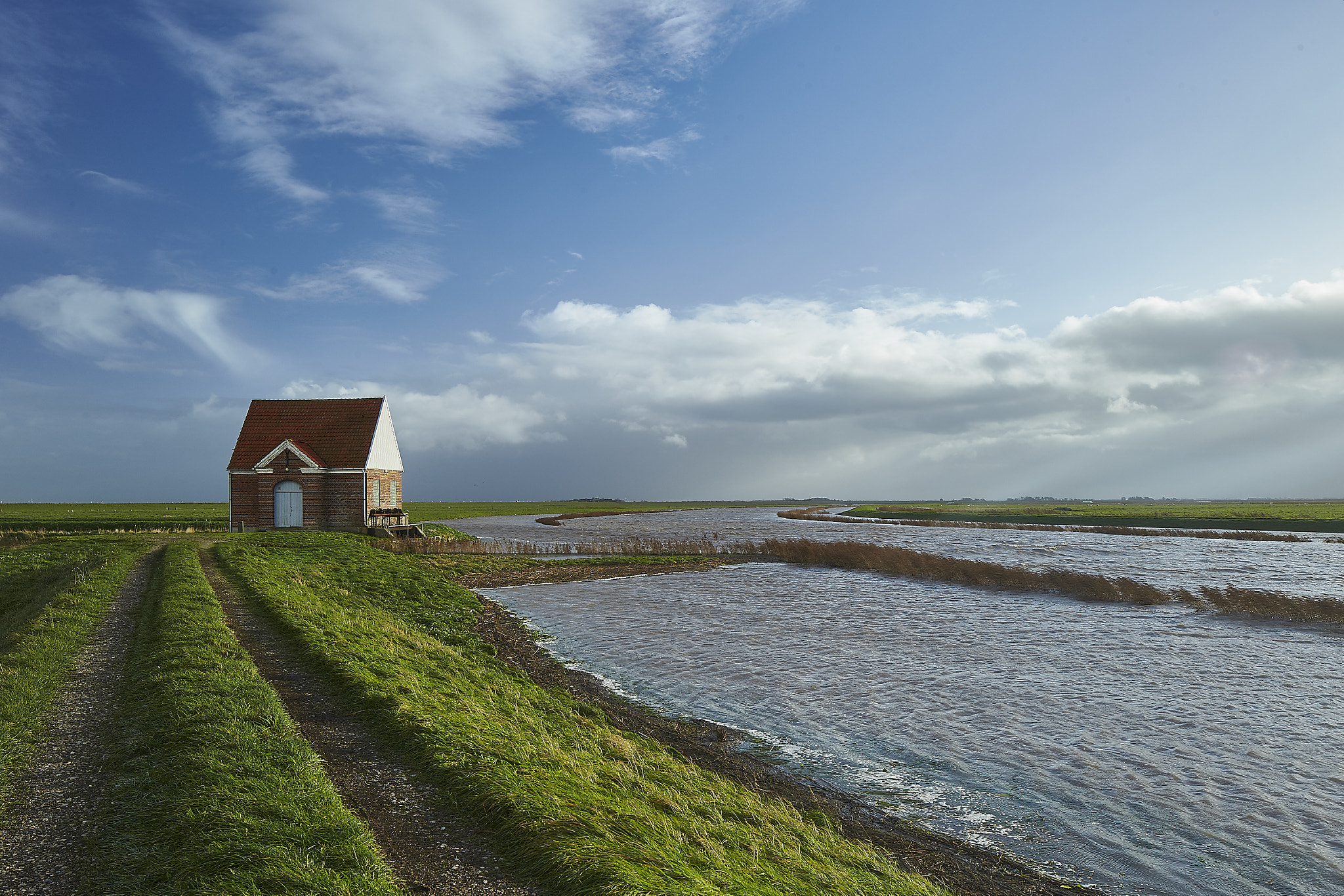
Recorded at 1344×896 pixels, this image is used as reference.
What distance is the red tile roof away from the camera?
46.9 metres

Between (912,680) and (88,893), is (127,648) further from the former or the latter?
Result: (912,680)

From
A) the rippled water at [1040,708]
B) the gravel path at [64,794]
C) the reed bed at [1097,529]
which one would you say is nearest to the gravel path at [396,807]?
the gravel path at [64,794]

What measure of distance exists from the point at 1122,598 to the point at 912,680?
752 inches

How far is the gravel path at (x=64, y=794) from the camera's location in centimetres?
577

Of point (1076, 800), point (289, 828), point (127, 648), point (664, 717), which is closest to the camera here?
point (289, 828)

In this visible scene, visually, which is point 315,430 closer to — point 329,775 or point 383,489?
point 383,489

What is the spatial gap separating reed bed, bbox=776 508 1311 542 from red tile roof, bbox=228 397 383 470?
69.8 metres

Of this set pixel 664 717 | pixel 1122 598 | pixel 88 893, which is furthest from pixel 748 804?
pixel 1122 598

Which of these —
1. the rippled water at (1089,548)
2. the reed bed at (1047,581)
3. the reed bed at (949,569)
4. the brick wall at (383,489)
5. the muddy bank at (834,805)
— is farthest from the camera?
the brick wall at (383,489)

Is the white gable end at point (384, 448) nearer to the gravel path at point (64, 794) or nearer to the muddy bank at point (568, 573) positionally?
the muddy bank at point (568, 573)

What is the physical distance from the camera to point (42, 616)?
52.7ft

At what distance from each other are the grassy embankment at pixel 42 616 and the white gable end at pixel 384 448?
15.3 meters

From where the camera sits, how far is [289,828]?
623 centimetres

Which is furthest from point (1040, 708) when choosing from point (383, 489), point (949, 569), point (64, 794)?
point (383, 489)
